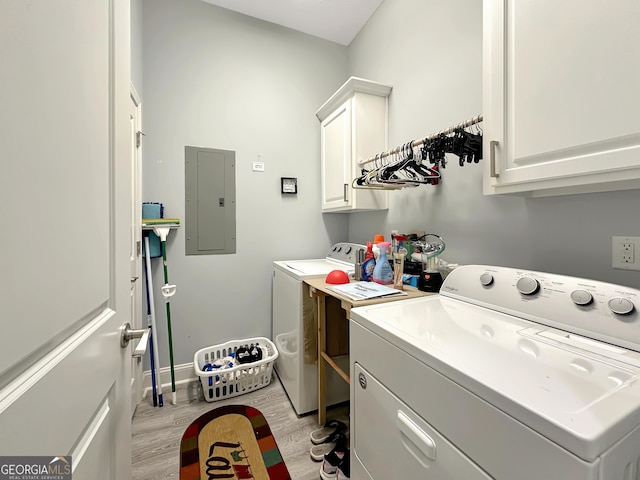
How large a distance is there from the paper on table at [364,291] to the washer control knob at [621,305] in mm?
716

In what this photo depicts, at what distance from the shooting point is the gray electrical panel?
7.11 ft

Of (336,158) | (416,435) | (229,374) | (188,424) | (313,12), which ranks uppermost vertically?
(313,12)

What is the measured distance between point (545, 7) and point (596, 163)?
557mm

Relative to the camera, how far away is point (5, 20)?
12.3 inches

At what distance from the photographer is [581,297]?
827 millimetres

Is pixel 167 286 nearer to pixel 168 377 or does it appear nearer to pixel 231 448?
pixel 168 377

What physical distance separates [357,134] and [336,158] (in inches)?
12.3

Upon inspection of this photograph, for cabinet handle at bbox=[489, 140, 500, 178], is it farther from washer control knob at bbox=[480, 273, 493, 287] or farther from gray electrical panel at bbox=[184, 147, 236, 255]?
gray electrical panel at bbox=[184, 147, 236, 255]

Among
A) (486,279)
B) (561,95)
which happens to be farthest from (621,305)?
(561,95)

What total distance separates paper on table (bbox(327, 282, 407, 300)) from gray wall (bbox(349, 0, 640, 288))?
49 centimetres

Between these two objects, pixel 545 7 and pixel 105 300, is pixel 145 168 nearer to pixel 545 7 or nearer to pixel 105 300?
pixel 105 300

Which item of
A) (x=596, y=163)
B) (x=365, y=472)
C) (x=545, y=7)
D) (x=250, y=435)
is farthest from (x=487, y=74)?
(x=250, y=435)

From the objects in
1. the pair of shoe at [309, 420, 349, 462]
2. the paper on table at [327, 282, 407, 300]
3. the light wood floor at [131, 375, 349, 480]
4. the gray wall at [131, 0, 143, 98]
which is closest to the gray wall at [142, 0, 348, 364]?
the gray wall at [131, 0, 143, 98]

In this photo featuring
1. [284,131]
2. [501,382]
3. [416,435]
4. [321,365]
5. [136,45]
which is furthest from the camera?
[284,131]
